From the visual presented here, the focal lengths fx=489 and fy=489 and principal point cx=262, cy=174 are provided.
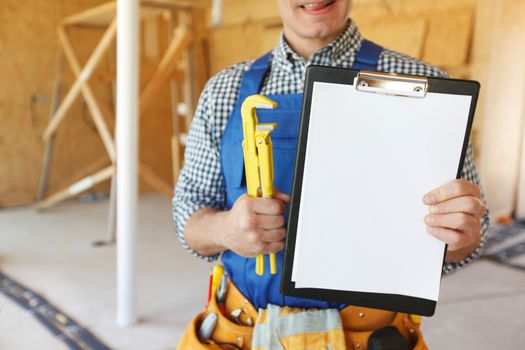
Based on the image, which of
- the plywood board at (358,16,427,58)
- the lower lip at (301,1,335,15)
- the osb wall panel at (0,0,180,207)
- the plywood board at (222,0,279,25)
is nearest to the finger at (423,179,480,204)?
the lower lip at (301,1,335,15)

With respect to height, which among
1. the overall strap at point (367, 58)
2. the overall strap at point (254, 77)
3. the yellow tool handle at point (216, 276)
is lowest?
the yellow tool handle at point (216, 276)

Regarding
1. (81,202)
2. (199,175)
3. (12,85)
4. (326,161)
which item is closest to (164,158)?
(81,202)

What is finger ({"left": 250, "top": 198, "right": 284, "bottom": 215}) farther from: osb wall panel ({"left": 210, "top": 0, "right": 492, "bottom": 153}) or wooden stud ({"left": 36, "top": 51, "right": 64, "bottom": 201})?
wooden stud ({"left": 36, "top": 51, "right": 64, "bottom": 201})

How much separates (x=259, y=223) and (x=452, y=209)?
0.84 ft

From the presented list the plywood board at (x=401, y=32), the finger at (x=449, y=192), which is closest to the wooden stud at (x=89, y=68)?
the plywood board at (x=401, y=32)

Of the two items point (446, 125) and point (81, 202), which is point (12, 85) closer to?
point (81, 202)

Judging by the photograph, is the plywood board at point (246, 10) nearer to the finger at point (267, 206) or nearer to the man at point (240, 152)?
the man at point (240, 152)

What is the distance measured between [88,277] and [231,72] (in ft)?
6.97

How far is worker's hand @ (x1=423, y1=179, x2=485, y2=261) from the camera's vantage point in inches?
24.5

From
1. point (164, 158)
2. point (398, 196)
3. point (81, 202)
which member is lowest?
point (81, 202)

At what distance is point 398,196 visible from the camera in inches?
25.1

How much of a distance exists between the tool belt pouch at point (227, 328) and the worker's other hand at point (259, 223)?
7.6 inches

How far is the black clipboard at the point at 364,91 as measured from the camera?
1.96ft

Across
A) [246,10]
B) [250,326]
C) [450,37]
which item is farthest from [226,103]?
[246,10]
